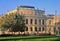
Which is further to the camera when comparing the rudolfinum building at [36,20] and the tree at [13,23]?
the rudolfinum building at [36,20]

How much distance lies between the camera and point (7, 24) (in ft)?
204

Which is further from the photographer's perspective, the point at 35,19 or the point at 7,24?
the point at 35,19

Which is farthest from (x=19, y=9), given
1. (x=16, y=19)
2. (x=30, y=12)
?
(x=16, y=19)

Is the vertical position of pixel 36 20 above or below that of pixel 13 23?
below

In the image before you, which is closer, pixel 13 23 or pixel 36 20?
pixel 13 23

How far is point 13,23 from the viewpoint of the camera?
202 feet

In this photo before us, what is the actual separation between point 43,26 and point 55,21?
7.49 metres

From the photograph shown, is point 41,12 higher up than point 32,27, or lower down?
higher up

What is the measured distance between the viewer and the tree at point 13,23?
201 feet

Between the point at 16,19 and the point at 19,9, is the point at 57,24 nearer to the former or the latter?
the point at 19,9

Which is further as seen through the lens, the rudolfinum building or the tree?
the rudolfinum building

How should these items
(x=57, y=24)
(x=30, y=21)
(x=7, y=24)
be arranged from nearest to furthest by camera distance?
(x=7, y=24) → (x=30, y=21) → (x=57, y=24)

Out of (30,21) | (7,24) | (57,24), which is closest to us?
(7,24)

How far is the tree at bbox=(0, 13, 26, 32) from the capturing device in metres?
61.4
